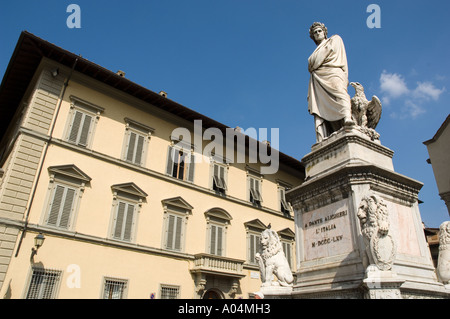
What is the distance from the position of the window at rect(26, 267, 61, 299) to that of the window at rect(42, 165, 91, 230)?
182 cm

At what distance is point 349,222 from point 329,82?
324 cm

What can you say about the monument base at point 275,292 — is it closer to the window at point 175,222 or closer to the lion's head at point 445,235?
the lion's head at point 445,235

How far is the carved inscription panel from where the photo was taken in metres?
5.46

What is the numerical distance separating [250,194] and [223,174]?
8.07 feet

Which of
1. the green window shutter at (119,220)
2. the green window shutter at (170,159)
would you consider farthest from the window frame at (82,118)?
the green window shutter at (170,159)

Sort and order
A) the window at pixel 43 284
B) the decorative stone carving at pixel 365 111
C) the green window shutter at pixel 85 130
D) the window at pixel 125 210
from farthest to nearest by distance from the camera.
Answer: the green window shutter at pixel 85 130, the window at pixel 125 210, the window at pixel 43 284, the decorative stone carving at pixel 365 111

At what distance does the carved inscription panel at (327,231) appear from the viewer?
5.46 metres

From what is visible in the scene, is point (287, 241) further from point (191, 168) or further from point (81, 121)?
point (81, 121)

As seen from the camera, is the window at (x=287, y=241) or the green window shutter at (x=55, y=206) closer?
the green window shutter at (x=55, y=206)

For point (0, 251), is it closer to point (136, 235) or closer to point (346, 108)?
point (136, 235)

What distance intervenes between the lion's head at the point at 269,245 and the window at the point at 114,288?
1018cm

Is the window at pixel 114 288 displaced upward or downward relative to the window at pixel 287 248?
downward

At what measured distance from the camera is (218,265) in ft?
56.8
